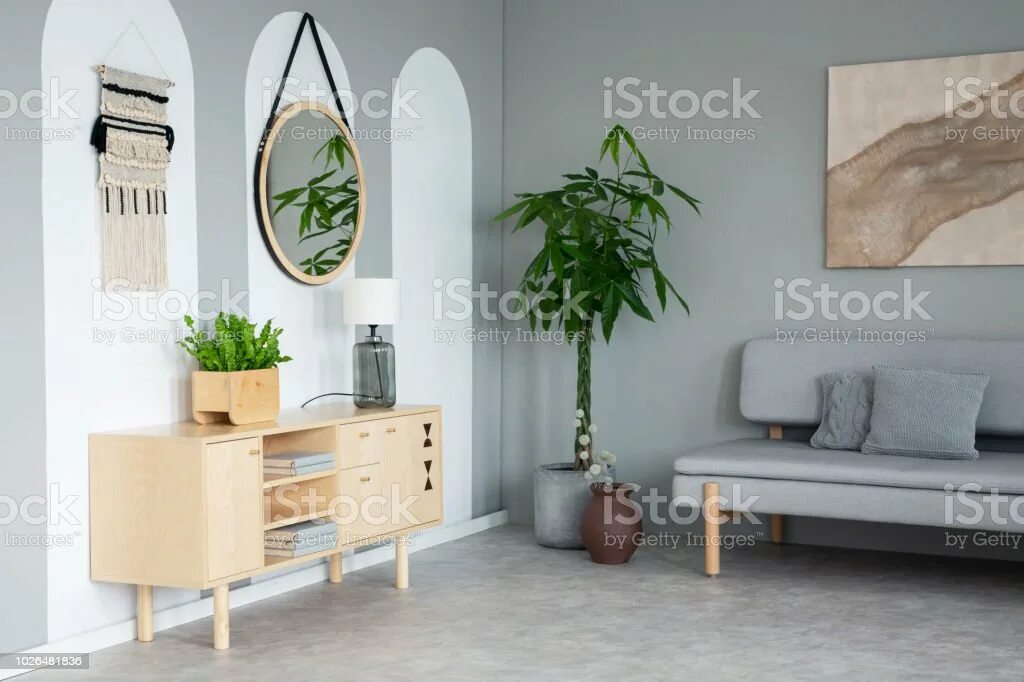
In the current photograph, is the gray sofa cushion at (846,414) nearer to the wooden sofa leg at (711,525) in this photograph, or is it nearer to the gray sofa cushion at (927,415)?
the gray sofa cushion at (927,415)

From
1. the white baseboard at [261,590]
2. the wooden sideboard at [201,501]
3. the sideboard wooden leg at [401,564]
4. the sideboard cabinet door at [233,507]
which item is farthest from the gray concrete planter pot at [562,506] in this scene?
the sideboard cabinet door at [233,507]

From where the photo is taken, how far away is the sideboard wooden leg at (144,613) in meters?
3.58

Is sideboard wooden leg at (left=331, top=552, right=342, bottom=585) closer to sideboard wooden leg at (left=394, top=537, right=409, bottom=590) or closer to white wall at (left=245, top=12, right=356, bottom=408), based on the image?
sideboard wooden leg at (left=394, top=537, right=409, bottom=590)

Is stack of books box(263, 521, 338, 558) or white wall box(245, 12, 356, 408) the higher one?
white wall box(245, 12, 356, 408)

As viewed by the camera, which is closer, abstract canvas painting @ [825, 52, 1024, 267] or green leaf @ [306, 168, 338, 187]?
green leaf @ [306, 168, 338, 187]

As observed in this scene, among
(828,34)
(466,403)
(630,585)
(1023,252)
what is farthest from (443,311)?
(1023,252)

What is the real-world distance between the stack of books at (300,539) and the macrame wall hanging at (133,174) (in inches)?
35.1

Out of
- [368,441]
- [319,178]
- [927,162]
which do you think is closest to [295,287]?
[319,178]

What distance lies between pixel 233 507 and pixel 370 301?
45.3 inches

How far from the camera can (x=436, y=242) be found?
533cm

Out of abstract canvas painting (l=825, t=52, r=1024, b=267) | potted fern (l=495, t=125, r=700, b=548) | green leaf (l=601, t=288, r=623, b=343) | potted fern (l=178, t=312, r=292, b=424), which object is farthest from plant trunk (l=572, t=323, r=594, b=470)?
potted fern (l=178, t=312, r=292, b=424)

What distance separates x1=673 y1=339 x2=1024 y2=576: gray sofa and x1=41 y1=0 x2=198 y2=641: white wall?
2.09 meters

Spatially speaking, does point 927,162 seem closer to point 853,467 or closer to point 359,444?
point 853,467

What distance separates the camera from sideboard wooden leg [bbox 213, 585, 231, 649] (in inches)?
137
